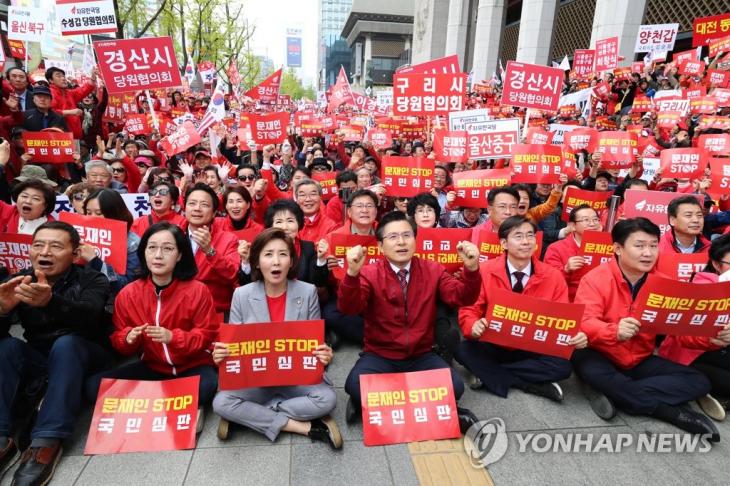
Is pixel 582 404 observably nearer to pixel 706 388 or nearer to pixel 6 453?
pixel 706 388

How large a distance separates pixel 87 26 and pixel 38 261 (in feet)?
23.0

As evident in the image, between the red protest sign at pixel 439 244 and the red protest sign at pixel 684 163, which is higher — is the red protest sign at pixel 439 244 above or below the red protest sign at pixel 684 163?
below

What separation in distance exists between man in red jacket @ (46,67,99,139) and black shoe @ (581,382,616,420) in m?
9.16

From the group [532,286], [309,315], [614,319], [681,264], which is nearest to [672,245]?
[681,264]

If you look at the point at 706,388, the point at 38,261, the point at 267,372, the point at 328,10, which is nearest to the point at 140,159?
the point at 38,261

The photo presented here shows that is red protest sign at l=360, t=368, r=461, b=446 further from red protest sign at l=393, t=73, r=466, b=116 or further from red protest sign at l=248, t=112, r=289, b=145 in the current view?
red protest sign at l=248, t=112, r=289, b=145

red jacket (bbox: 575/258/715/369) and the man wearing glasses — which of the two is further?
the man wearing glasses

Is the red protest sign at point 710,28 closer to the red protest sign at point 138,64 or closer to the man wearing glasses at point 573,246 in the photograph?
the man wearing glasses at point 573,246

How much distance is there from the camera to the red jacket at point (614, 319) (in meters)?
3.38

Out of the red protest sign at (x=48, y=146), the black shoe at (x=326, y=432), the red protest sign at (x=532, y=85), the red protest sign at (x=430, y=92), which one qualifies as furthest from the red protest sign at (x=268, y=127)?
the black shoe at (x=326, y=432)

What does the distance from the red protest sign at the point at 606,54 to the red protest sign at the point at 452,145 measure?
8714 millimetres

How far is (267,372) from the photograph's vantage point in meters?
2.95

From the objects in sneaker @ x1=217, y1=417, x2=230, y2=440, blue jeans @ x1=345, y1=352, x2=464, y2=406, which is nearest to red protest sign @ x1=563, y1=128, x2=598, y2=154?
blue jeans @ x1=345, y1=352, x2=464, y2=406

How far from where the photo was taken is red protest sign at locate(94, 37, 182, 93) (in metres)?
6.62
